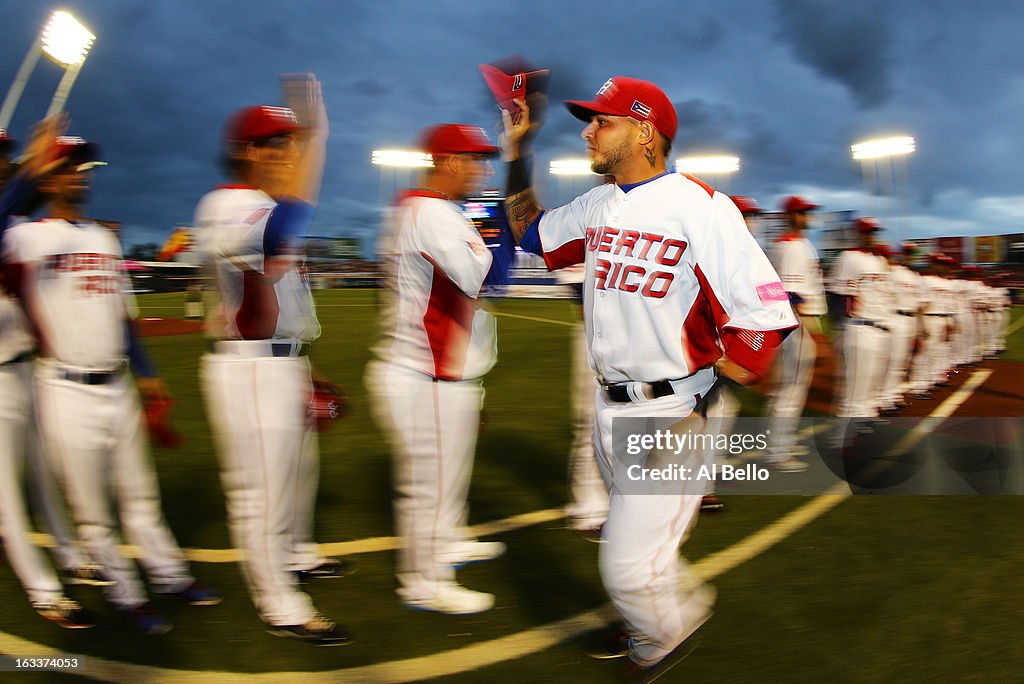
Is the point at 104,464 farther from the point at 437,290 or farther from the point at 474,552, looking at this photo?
the point at 474,552

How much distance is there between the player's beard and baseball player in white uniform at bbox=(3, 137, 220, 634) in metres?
2.19

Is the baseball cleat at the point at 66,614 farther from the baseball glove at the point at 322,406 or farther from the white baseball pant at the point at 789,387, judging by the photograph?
the white baseball pant at the point at 789,387

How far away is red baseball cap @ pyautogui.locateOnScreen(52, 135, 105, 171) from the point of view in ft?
10.7

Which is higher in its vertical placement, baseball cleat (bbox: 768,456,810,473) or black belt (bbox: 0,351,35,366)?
black belt (bbox: 0,351,35,366)

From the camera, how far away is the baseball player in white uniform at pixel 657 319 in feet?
8.92

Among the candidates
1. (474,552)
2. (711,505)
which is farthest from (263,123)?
(711,505)

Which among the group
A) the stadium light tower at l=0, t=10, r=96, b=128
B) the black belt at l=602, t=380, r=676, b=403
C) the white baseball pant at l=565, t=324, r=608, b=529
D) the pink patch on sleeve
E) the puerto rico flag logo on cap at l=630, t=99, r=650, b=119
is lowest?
the white baseball pant at l=565, t=324, r=608, b=529

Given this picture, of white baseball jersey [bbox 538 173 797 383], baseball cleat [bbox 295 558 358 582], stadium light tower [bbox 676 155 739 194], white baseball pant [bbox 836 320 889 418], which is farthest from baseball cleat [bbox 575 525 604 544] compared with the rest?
stadium light tower [bbox 676 155 739 194]

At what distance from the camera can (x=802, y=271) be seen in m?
6.46

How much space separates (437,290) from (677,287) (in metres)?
1.13

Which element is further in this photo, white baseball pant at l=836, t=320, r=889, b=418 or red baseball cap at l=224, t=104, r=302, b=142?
white baseball pant at l=836, t=320, r=889, b=418

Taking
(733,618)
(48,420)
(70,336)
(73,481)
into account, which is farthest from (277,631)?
(733,618)

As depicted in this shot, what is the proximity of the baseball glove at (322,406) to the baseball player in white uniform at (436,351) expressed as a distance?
21 centimetres

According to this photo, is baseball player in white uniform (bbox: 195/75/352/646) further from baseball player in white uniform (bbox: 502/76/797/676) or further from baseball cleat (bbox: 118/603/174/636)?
baseball player in white uniform (bbox: 502/76/797/676)
